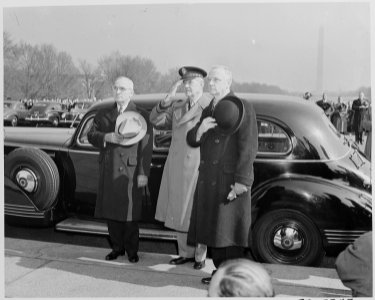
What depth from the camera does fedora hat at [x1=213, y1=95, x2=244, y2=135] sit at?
146 inches

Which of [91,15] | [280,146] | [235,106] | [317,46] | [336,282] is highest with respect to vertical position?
[91,15]

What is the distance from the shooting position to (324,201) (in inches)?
142

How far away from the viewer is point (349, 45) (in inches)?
149

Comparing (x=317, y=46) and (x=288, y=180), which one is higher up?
(x=317, y=46)

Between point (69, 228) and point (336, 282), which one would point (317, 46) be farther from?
point (69, 228)

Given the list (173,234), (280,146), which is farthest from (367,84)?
(173,234)

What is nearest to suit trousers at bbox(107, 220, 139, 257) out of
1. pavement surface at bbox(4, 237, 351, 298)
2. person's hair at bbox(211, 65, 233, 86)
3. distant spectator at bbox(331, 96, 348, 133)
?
pavement surface at bbox(4, 237, 351, 298)

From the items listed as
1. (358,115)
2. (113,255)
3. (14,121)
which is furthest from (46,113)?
(358,115)

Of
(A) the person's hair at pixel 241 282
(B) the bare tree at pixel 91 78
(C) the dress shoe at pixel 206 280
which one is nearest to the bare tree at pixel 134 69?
(B) the bare tree at pixel 91 78

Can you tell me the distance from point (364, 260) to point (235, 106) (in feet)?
4.75

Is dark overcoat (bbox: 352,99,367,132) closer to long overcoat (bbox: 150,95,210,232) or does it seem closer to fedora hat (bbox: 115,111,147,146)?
long overcoat (bbox: 150,95,210,232)

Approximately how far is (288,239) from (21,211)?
2282 mm

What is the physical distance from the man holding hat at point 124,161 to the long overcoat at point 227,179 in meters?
0.55

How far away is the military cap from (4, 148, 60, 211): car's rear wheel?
4.48ft
